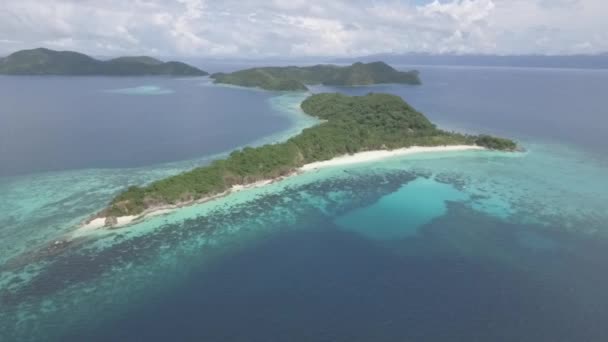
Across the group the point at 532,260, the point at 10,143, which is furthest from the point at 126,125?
the point at 532,260

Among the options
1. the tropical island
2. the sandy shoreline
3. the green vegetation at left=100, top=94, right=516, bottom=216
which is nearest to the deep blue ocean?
the sandy shoreline

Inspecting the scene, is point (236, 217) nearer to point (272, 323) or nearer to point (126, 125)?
point (272, 323)

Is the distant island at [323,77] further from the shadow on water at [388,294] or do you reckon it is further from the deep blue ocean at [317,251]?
the shadow on water at [388,294]

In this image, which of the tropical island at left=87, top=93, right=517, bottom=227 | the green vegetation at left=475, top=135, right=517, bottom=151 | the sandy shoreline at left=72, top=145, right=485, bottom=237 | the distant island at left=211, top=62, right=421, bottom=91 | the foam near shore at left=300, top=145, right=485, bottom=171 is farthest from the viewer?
the distant island at left=211, top=62, right=421, bottom=91

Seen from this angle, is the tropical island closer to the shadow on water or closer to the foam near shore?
Result: the foam near shore

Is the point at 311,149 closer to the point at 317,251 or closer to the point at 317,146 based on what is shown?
the point at 317,146

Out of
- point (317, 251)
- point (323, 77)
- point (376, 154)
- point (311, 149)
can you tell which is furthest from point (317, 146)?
point (323, 77)

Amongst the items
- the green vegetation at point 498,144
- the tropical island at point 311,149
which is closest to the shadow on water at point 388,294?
the tropical island at point 311,149
